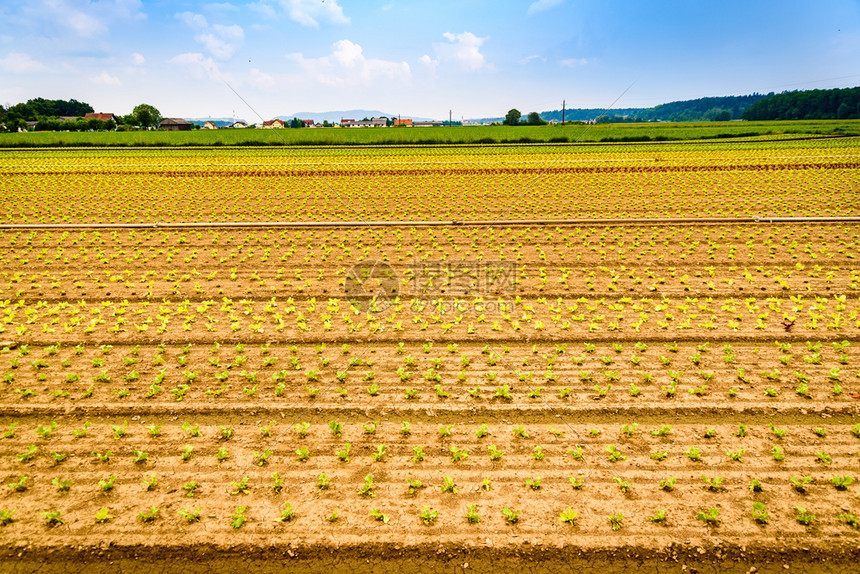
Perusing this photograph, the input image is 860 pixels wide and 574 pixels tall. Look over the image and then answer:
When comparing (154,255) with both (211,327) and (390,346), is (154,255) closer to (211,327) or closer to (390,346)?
(211,327)

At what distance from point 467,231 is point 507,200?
5.17 meters

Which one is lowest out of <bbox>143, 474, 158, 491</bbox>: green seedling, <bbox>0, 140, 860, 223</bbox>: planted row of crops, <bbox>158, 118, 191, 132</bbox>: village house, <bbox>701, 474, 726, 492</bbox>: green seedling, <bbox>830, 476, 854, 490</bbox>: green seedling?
<bbox>143, 474, 158, 491</bbox>: green seedling

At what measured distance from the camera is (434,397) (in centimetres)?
580

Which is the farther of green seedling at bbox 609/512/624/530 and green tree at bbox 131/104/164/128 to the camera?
green tree at bbox 131/104/164/128

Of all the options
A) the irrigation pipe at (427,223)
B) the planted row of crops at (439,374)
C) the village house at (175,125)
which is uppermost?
the village house at (175,125)

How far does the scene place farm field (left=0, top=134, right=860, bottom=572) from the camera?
396 cm

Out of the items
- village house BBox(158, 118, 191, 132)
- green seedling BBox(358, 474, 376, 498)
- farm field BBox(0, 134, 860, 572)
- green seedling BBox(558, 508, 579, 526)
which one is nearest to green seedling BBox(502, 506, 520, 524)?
farm field BBox(0, 134, 860, 572)

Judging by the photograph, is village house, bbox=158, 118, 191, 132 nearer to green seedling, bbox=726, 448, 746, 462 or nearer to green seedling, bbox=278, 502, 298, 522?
green seedling, bbox=278, 502, 298, 522

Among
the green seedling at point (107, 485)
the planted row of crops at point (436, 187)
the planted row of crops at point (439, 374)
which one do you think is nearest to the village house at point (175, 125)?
the planted row of crops at point (436, 187)

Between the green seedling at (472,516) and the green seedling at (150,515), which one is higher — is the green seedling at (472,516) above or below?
above

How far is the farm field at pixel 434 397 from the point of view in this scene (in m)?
3.96

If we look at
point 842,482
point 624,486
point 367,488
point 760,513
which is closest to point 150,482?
point 367,488

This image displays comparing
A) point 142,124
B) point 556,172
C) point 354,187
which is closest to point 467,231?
point 354,187

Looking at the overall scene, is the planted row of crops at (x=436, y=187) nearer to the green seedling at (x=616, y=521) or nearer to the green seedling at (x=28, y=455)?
the green seedling at (x=28, y=455)
